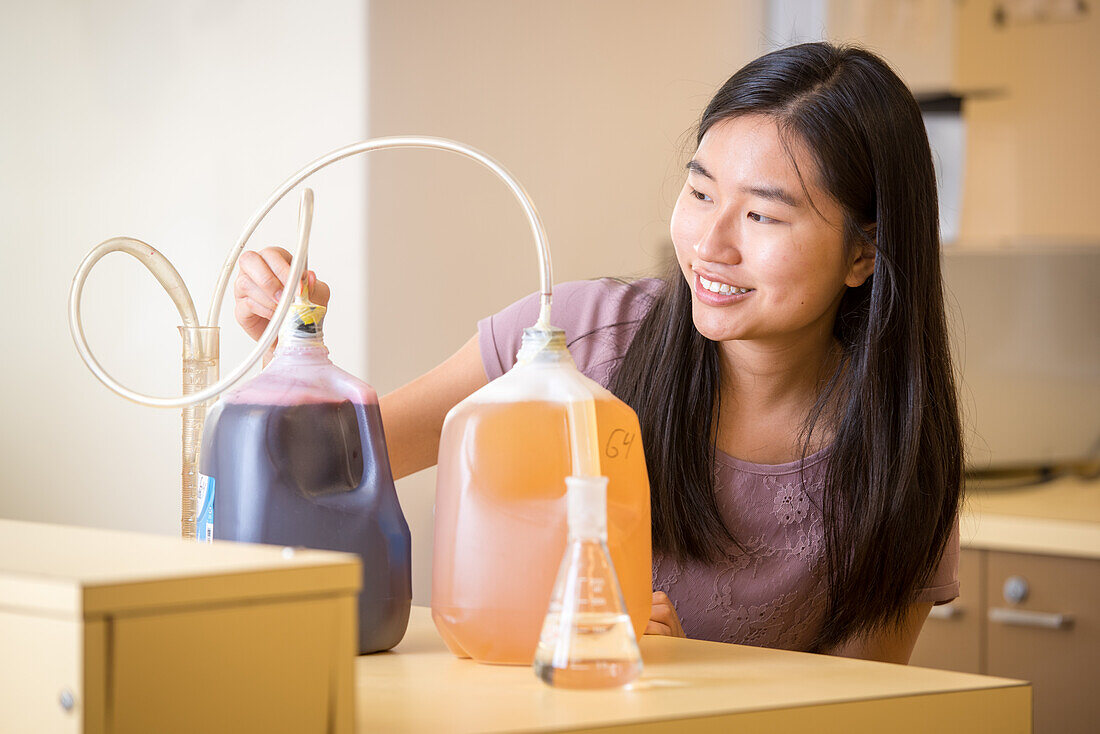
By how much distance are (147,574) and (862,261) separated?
2.97 feet

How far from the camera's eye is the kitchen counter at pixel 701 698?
0.63m

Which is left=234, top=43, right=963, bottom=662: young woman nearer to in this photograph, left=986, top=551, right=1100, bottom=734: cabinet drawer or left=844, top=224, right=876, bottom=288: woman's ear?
left=844, top=224, right=876, bottom=288: woman's ear

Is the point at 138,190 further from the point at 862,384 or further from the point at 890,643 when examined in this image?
the point at 890,643

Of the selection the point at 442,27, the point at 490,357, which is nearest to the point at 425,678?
the point at 490,357

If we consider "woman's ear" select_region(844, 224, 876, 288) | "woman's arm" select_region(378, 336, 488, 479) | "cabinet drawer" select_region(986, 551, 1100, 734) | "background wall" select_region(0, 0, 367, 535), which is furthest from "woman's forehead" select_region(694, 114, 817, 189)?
"cabinet drawer" select_region(986, 551, 1100, 734)

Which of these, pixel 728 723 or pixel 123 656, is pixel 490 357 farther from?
pixel 123 656

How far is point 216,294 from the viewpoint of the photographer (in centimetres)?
90

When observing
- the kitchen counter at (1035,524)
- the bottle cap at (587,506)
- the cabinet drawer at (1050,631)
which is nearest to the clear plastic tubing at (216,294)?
the bottle cap at (587,506)

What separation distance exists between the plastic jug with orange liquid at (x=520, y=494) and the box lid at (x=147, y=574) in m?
0.16

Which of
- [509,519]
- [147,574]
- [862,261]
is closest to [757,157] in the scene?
[862,261]

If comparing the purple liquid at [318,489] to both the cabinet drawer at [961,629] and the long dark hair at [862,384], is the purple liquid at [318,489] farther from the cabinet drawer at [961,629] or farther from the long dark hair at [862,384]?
the cabinet drawer at [961,629]

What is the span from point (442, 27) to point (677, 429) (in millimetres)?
Result: 917

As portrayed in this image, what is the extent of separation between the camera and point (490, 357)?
4.56 feet

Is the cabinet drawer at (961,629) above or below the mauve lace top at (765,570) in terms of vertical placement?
below
